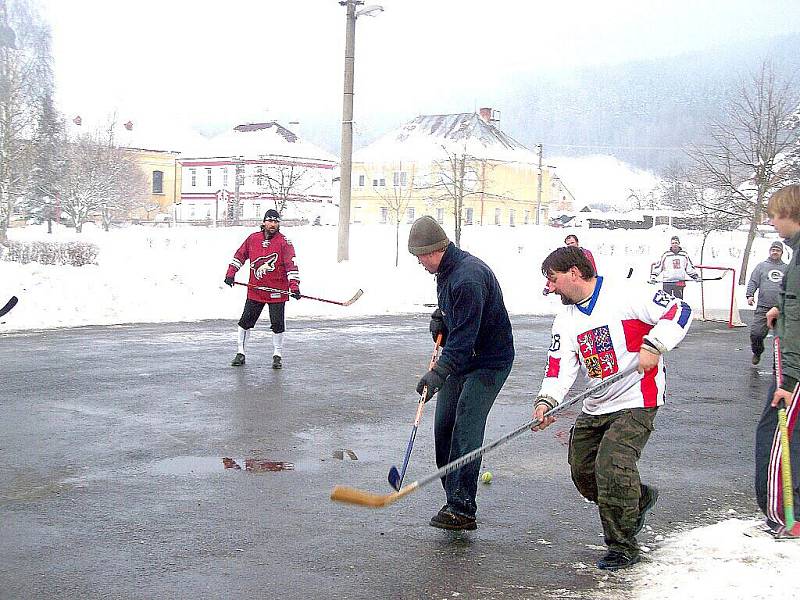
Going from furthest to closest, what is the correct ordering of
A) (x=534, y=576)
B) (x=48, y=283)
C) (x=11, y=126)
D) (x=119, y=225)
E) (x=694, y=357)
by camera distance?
(x=119, y=225) < (x=11, y=126) < (x=48, y=283) < (x=694, y=357) < (x=534, y=576)

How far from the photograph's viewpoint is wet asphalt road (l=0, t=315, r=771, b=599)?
16.1 ft

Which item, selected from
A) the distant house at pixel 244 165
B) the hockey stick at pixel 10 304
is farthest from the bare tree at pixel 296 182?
the hockey stick at pixel 10 304

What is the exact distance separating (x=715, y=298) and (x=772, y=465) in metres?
24.8

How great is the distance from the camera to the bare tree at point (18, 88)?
39625 millimetres

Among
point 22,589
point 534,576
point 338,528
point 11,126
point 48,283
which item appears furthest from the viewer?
point 11,126

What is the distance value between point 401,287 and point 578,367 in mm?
19230

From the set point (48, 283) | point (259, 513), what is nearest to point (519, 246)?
point (48, 283)

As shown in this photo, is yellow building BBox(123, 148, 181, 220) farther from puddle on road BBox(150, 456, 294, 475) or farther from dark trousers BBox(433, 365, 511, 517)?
dark trousers BBox(433, 365, 511, 517)

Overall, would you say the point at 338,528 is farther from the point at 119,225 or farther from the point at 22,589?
the point at 119,225

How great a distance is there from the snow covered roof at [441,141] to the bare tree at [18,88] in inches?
1111

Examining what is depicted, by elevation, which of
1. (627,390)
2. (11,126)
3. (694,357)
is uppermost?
(11,126)

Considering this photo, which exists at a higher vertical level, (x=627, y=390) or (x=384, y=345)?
(x=627, y=390)

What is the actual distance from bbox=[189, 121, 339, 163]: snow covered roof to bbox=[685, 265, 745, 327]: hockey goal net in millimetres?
47080

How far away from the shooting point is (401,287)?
24422 mm
